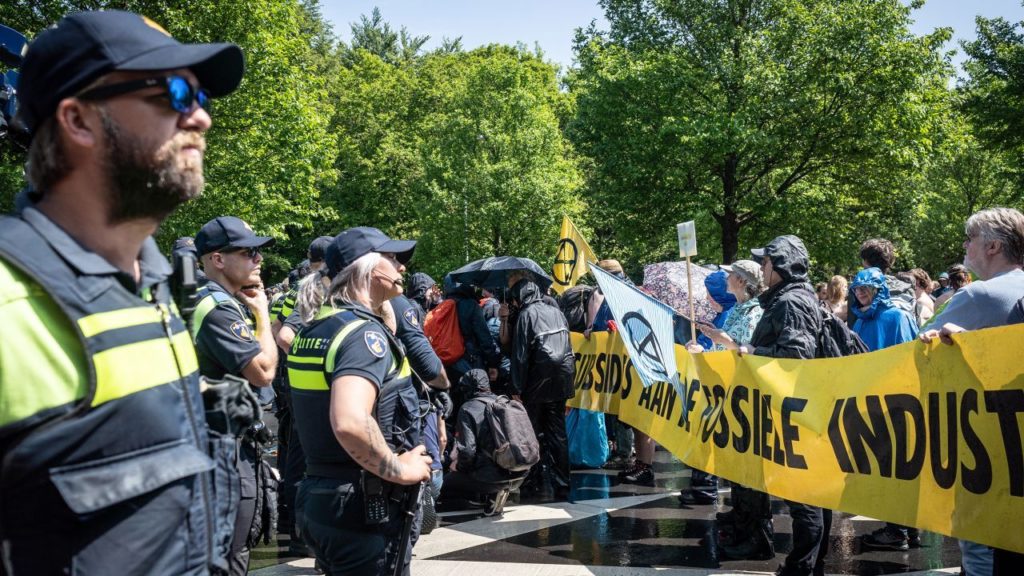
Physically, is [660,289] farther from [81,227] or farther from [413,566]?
[81,227]

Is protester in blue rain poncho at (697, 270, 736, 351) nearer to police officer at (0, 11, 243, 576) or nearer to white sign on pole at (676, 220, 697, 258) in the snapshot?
white sign on pole at (676, 220, 697, 258)

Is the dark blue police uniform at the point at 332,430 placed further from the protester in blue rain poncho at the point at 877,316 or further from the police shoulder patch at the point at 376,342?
the protester in blue rain poncho at the point at 877,316

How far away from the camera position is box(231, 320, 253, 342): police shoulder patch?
3.79m

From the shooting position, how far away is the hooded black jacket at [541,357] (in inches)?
324

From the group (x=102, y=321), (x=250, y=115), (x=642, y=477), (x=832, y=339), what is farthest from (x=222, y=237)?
(x=250, y=115)

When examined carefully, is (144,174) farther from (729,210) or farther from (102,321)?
(729,210)

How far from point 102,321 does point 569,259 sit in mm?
8787

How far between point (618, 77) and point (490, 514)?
21.3 meters

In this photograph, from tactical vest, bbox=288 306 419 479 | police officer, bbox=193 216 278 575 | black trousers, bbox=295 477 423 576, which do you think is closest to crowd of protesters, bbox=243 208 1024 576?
police officer, bbox=193 216 278 575

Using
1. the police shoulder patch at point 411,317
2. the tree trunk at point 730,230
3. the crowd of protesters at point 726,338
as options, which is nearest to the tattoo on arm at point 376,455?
the crowd of protesters at point 726,338

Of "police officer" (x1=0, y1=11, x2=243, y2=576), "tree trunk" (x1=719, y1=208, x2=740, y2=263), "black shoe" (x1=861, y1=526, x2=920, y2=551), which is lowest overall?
"black shoe" (x1=861, y1=526, x2=920, y2=551)

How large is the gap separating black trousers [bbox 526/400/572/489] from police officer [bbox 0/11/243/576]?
6810 mm

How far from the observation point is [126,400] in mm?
1492

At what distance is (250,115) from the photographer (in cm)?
2248
